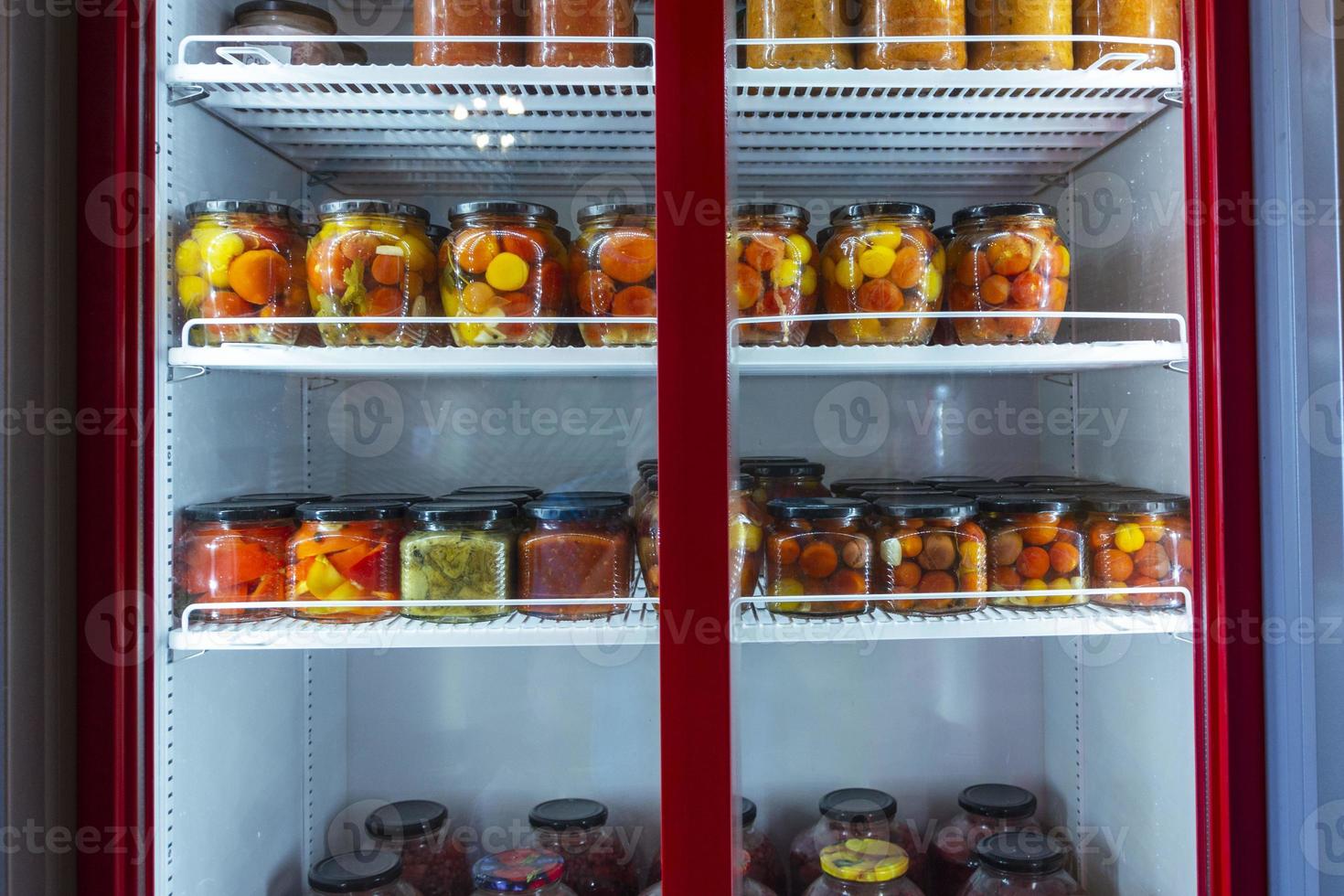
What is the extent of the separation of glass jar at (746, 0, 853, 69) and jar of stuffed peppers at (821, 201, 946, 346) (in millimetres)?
180

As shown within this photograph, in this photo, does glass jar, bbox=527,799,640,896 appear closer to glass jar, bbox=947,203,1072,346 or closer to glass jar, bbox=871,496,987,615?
glass jar, bbox=871,496,987,615

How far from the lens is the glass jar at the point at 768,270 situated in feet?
3.45

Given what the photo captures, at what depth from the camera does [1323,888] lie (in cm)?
85

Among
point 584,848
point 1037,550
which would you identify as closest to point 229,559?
point 584,848

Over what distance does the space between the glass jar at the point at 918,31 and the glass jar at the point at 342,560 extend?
0.82 metres

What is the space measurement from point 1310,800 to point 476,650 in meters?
1.07

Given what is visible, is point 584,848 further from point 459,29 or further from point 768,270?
point 459,29

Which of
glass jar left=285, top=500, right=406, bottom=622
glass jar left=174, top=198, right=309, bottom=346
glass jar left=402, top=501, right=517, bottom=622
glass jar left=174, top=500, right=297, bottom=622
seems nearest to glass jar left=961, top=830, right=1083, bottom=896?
glass jar left=402, top=501, right=517, bottom=622

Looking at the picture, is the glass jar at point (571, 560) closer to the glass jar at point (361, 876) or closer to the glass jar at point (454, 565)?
the glass jar at point (454, 565)

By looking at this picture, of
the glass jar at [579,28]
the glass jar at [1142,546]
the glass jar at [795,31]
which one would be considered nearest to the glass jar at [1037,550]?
the glass jar at [1142,546]

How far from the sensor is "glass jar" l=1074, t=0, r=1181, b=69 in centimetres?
104

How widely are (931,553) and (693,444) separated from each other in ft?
1.28

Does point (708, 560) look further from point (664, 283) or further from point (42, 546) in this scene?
point (42, 546)

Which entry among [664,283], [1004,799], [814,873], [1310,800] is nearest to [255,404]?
[664,283]
